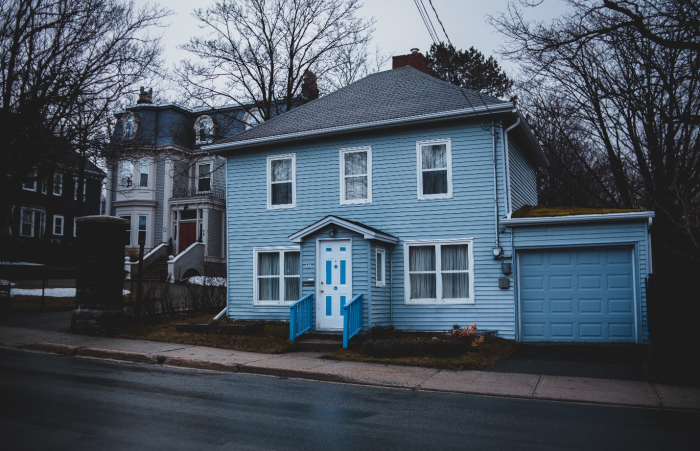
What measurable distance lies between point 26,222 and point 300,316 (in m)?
31.0

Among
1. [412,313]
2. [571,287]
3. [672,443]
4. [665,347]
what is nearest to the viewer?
[672,443]

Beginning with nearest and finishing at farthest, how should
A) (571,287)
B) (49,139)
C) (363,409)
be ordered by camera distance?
(363,409) → (571,287) → (49,139)

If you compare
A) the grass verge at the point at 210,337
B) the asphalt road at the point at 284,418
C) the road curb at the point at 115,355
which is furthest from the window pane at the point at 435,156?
the road curb at the point at 115,355

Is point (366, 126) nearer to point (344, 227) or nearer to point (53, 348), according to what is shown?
point (344, 227)

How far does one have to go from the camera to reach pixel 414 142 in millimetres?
16188

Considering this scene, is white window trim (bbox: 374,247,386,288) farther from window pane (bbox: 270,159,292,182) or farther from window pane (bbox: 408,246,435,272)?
window pane (bbox: 270,159,292,182)

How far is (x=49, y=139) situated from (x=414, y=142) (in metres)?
11.1

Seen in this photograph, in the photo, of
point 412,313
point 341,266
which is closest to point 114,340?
point 341,266

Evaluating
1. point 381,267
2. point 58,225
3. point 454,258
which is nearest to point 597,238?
point 454,258

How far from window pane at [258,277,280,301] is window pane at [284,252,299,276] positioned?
437 mm

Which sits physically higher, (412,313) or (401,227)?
(401,227)

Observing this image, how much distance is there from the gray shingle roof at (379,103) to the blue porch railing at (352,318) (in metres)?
5.33

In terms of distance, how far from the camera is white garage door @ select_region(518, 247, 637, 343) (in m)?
14.1

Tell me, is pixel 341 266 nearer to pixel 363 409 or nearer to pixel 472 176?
pixel 472 176
